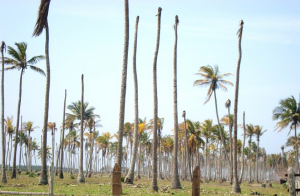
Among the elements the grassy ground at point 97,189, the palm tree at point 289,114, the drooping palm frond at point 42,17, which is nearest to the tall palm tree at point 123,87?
the grassy ground at point 97,189

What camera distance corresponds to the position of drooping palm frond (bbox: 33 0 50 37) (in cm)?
2798

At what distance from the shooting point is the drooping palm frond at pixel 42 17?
1102 inches

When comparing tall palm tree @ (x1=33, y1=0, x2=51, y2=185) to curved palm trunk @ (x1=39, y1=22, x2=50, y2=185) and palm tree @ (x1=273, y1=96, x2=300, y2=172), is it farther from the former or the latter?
palm tree @ (x1=273, y1=96, x2=300, y2=172)

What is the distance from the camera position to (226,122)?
57812mm

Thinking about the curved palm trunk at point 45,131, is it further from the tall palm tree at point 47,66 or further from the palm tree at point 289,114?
the palm tree at point 289,114

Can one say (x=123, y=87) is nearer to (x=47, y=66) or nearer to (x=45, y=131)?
(x=45, y=131)

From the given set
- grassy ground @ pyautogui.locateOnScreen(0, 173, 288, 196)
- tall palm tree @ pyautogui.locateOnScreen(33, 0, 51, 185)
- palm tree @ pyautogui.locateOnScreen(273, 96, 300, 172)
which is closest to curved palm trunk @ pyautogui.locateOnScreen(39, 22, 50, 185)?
tall palm tree @ pyautogui.locateOnScreen(33, 0, 51, 185)

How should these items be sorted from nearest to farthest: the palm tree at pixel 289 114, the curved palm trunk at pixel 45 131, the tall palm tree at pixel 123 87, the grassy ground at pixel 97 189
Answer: the tall palm tree at pixel 123 87
the grassy ground at pixel 97 189
the curved palm trunk at pixel 45 131
the palm tree at pixel 289 114

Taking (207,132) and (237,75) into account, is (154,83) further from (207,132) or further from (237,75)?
(207,132)

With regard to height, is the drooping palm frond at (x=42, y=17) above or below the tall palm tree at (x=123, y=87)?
above

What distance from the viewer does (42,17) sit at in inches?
1119

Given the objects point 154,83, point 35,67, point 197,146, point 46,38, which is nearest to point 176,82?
point 154,83

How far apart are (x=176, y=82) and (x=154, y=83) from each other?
7.41ft

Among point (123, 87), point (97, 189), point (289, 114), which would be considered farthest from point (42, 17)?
point (289, 114)
